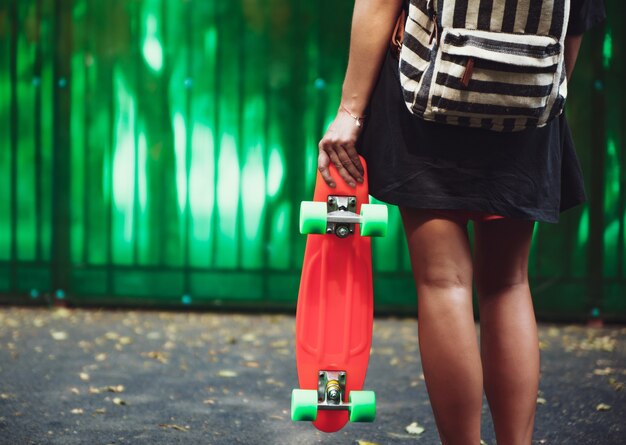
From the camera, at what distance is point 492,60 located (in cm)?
172

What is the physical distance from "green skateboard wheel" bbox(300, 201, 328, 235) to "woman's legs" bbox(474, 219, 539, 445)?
38cm

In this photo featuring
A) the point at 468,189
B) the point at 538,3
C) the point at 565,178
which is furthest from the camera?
the point at 565,178

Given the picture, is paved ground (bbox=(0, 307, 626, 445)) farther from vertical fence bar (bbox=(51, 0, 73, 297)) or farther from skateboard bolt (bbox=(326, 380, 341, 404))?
skateboard bolt (bbox=(326, 380, 341, 404))

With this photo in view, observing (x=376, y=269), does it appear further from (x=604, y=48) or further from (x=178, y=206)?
(x=604, y=48)

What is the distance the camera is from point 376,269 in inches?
212

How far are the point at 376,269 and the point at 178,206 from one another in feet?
4.30

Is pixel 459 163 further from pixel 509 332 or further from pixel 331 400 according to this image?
pixel 331 400

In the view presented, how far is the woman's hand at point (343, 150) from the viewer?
2.00 meters

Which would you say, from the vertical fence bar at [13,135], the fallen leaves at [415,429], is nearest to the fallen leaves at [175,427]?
the fallen leaves at [415,429]

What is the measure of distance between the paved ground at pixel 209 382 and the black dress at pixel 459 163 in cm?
122

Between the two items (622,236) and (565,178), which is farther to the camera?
(622,236)

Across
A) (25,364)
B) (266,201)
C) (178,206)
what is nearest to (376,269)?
(266,201)

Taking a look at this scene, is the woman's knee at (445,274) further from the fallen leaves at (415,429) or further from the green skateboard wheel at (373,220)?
the fallen leaves at (415,429)

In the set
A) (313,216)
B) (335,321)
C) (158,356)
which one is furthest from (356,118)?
(158,356)
